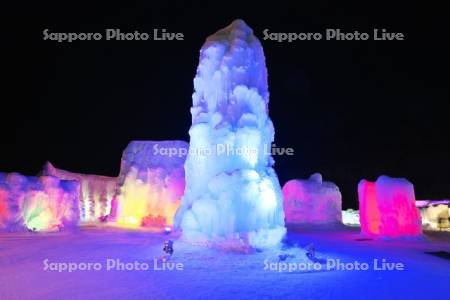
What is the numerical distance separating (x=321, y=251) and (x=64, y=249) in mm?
8330

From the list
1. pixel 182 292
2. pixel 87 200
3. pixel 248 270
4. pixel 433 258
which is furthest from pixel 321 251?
pixel 87 200

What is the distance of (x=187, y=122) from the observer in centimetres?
4838

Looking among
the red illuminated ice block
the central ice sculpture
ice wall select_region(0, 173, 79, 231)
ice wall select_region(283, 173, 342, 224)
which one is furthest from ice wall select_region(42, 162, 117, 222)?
the red illuminated ice block

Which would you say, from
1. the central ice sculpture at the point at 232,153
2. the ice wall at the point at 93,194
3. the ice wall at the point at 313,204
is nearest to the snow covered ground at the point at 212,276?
the central ice sculpture at the point at 232,153

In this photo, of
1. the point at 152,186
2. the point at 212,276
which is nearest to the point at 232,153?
the point at 212,276

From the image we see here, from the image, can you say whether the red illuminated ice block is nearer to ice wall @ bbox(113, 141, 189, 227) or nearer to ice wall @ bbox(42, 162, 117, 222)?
ice wall @ bbox(113, 141, 189, 227)

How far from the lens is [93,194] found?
35.5m

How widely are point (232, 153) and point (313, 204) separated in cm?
1557

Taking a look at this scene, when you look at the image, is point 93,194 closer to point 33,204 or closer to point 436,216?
point 33,204

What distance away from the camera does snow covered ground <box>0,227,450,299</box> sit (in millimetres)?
7996

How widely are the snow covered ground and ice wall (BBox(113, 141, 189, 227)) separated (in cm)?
1318

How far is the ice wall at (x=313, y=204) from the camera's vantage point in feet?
92.0

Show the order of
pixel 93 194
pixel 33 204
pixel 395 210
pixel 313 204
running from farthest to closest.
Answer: pixel 93 194 < pixel 313 204 < pixel 33 204 < pixel 395 210

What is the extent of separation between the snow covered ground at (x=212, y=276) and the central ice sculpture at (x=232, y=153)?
857 millimetres
